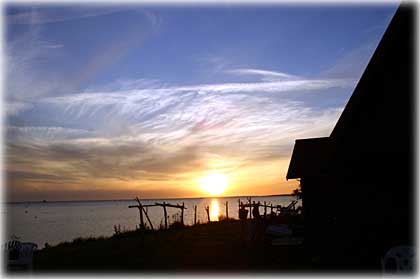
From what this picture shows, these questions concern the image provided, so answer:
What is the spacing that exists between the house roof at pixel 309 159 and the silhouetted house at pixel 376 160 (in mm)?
1686

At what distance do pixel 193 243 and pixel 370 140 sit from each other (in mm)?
10848

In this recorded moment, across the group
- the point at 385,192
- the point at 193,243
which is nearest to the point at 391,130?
the point at 385,192

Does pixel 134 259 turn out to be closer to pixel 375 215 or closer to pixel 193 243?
pixel 193 243

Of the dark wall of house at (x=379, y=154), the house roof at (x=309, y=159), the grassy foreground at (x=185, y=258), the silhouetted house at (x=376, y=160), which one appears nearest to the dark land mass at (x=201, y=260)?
the grassy foreground at (x=185, y=258)

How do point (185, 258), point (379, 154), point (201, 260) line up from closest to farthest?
point (379, 154), point (201, 260), point (185, 258)

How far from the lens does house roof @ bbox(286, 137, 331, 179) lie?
15.1 metres

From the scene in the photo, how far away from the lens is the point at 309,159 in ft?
53.6

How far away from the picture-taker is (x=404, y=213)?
8.48m

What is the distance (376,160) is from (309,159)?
22.8ft

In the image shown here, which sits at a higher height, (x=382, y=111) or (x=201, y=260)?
(x=382, y=111)

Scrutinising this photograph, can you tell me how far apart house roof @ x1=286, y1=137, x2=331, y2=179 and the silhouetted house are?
1686 millimetres

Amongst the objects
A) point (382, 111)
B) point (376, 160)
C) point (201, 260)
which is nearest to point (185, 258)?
point (201, 260)

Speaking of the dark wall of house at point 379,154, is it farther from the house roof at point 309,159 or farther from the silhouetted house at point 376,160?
the house roof at point 309,159

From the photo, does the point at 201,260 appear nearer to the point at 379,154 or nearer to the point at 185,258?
the point at 185,258
